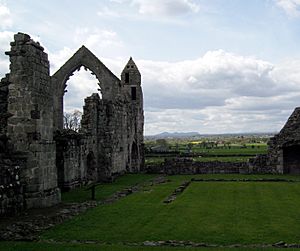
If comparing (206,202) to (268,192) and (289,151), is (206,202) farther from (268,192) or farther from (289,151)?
(289,151)

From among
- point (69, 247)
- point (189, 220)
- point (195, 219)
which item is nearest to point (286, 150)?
point (195, 219)

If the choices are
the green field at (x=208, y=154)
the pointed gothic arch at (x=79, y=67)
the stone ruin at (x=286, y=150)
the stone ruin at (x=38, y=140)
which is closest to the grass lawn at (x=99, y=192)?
the stone ruin at (x=38, y=140)

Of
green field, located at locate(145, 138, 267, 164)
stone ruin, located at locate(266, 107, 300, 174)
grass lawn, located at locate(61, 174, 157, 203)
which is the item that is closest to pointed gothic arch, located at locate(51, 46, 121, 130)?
green field, located at locate(145, 138, 267, 164)

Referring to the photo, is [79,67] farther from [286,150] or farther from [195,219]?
[195,219]

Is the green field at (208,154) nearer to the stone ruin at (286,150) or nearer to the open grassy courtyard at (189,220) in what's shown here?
the stone ruin at (286,150)

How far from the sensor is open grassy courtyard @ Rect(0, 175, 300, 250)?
13.5 meters

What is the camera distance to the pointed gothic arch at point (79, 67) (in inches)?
1581

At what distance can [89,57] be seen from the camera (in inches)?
1591

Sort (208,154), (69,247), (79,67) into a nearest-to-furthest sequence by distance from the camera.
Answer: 1. (69,247)
2. (79,67)
3. (208,154)

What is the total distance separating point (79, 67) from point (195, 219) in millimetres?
26723

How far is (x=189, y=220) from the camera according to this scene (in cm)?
1633

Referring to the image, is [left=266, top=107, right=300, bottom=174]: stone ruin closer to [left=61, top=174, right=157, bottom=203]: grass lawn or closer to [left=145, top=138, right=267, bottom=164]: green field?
[left=145, top=138, right=267, bottom=164]: green field

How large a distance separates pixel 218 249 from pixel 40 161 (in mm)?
9600

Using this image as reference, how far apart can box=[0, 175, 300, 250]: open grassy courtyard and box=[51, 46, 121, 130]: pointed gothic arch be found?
628 inches
